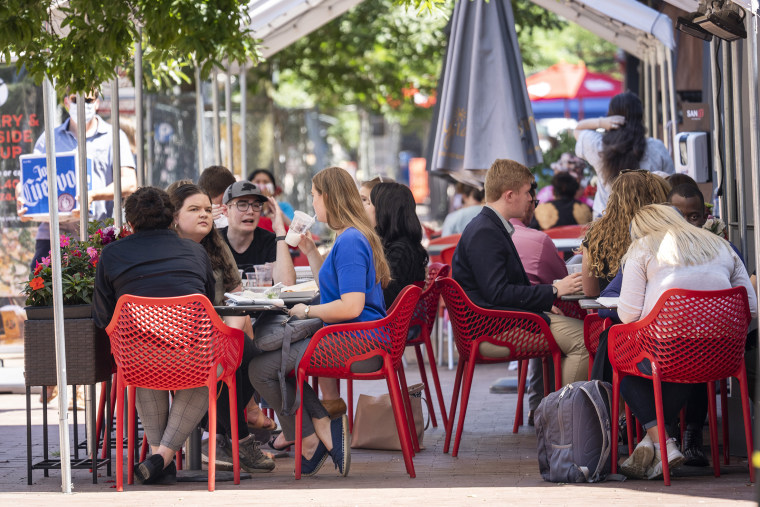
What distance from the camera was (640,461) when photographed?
521 cm

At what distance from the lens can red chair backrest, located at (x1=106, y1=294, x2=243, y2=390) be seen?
201 inches

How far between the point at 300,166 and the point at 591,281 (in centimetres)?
1089

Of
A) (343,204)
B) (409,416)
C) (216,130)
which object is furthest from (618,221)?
(216,130)

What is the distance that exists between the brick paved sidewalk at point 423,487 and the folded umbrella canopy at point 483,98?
93.6 inches

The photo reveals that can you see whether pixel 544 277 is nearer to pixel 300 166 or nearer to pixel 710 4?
pixel 710 4

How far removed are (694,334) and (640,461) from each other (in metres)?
0.67

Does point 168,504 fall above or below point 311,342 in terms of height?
below

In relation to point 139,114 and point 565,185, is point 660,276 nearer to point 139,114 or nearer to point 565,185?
point 139,114

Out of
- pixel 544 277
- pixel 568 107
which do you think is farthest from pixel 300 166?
pixel 544 277

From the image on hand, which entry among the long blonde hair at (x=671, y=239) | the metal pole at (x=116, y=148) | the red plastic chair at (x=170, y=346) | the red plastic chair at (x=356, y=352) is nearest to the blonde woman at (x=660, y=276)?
the long blonde hair at (x=671, y=239)

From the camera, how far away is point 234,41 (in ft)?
17.9

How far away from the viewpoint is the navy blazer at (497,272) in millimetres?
6098

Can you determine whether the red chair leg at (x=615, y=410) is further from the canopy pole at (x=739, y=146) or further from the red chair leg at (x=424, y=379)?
the red chair leg at (x=424, y=379)

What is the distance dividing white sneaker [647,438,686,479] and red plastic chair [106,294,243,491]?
196 centimetres
